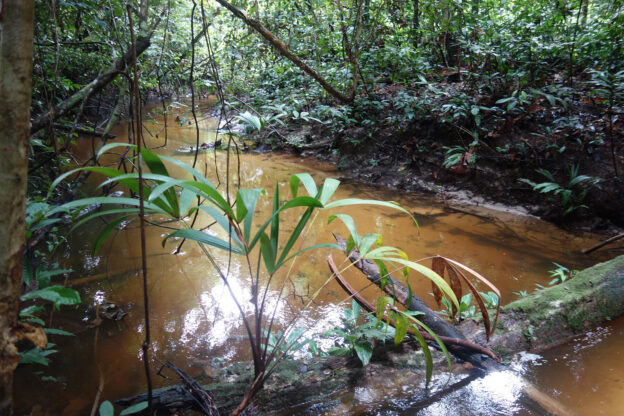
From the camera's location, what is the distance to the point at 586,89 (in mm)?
4113

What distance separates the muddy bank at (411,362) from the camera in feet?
4.34

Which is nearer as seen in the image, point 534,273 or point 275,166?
point 534,273

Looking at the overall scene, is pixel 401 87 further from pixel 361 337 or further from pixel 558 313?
pixel 361 337

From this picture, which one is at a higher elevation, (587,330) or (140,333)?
(587,330)

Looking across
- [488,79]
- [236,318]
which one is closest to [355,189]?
[488,79]

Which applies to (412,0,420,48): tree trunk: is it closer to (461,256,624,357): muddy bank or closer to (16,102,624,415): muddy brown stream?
(16,102,624,415): muddy brown stream

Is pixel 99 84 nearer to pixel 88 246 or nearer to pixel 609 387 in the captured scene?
pixel 88 246

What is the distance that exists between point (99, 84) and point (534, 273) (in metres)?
3.37

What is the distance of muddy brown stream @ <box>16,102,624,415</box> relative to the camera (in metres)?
1.40

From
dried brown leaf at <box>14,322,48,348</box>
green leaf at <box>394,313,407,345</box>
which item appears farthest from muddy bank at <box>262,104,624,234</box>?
dried brown leaf at <box>14,322,48,348</box>

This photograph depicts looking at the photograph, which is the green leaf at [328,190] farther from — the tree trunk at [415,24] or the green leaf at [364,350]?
the tree trunk at [415,24]

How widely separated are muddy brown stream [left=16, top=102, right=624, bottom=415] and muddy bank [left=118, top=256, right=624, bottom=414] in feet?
0.17

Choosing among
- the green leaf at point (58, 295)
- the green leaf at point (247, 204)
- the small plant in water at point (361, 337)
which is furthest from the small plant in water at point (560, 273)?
the green leaf at point (58, 295)

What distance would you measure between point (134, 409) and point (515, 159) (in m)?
4.15
